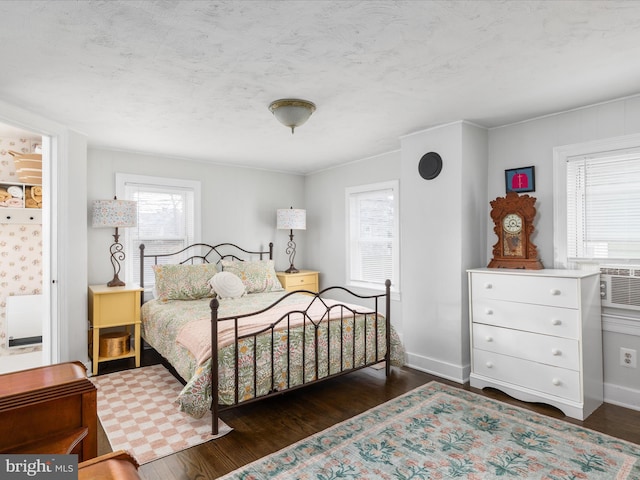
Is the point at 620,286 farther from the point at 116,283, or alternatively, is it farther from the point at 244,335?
the point at 116,283

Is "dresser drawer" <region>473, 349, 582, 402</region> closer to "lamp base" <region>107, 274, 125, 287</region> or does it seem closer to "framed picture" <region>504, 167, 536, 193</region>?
"framed picture" <region>504, 167, 536, 193</region>

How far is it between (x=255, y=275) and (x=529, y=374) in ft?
10.1

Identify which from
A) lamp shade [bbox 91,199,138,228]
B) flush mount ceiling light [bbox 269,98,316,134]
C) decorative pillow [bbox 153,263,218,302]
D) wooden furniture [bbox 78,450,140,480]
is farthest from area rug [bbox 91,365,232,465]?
flush mount ceiling light [bbox 269,98,316,134]

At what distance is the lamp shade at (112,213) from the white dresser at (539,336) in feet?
11.6

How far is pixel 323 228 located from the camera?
224 inches

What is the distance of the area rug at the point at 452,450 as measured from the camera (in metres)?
2.13

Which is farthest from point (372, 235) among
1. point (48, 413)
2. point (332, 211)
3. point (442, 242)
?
point (48, 413)

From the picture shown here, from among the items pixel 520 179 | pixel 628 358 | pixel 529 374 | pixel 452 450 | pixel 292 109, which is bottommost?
pixel 452 450

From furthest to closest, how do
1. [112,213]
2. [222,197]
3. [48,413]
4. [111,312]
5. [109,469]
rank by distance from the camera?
1. [222,197]
2. [112,213]
3. [111,312]
4. [48,413]
5. [109,469]

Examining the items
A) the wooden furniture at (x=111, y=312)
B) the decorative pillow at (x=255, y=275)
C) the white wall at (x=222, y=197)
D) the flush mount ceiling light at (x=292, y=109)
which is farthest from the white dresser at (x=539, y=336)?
the wooden furniture at (x=111, y=312)

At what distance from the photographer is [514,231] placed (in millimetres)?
3361

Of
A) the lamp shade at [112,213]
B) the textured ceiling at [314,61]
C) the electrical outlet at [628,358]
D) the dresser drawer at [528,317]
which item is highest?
the textured ceiling at [314,61]

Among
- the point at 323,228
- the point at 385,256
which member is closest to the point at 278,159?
the point at 323,228

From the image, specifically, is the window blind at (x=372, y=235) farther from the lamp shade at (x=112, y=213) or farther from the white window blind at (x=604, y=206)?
the lamp shade at (x=112, y=213)
